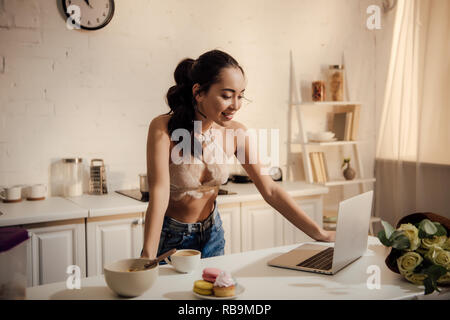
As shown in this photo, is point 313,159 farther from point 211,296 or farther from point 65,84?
point 211,296

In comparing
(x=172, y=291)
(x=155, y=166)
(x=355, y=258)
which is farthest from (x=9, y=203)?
(x=355, y=258)

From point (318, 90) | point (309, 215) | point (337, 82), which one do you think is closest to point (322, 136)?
point (318, 90)

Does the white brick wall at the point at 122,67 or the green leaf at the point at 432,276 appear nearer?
the green leaf at the point at 432,276

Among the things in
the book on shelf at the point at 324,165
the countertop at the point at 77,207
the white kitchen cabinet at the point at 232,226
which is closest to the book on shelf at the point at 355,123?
the book on shelf at the point at 324,165

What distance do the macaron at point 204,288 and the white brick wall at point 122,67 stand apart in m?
1.97

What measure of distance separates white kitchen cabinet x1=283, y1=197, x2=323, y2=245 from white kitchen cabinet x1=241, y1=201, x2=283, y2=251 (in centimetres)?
5

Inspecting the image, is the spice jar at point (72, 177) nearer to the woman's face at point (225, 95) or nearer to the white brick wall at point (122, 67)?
the white brick wall at point (122, 67)

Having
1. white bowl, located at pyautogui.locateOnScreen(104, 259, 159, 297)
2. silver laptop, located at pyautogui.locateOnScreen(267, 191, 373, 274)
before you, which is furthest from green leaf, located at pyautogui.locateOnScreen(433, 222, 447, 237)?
white bowl, located at pyautogui.locateOnScreen(104, 259, 159, 297)

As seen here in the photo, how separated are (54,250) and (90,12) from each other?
1.56 metres

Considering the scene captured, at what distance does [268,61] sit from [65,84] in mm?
1619

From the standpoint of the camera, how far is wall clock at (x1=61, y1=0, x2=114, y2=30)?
9.41ft

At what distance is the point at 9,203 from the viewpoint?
264 centimetres

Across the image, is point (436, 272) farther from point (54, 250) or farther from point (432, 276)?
point (54, 250)

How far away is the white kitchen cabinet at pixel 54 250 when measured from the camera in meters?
2.31
